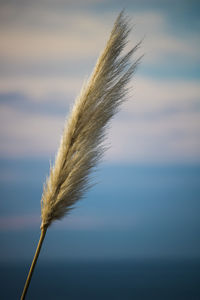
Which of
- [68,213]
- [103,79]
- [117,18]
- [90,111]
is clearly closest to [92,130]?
[90,111]

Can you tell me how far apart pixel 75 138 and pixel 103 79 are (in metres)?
0.22

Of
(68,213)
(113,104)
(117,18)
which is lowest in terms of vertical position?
(68,213)

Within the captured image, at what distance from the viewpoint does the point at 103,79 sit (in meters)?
1.41

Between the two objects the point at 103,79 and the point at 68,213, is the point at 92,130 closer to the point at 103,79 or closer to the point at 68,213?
the point at 103,79

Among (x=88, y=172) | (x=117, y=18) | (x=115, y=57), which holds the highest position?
(x=117, y=18)

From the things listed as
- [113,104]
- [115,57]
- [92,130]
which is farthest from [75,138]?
[115,57]

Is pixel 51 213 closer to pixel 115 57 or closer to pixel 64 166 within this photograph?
pixel 64 166

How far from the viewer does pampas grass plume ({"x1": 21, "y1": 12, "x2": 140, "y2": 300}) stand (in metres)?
1.41

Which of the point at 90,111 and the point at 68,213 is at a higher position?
the point at 90,111

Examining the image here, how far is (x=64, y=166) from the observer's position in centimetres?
142

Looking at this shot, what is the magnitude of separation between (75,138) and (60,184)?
16 centimetres

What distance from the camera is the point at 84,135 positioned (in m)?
1.43

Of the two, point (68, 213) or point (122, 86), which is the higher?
point (122, 86)

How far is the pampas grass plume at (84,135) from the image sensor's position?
141 cm
